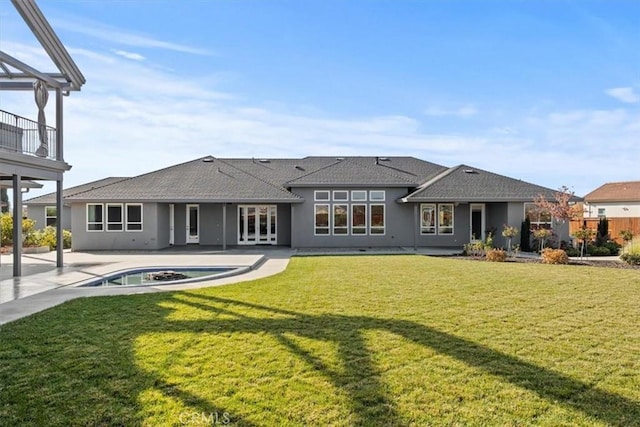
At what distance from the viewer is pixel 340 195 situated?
2202cm

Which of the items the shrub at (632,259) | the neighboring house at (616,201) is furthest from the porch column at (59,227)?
the neighboring house at (616,201)

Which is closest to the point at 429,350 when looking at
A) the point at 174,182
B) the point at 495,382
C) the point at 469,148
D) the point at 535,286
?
the point at 495,382

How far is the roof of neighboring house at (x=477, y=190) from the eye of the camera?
20469mm

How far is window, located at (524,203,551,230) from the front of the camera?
20.5 metres

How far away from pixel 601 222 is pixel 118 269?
22.2 meters

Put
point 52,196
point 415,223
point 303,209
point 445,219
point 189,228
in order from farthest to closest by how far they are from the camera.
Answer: point 52,196
point 189,228
point 445,219
point 303,209
point 415,223

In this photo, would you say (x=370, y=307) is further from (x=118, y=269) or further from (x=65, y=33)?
(x=65, y=33)

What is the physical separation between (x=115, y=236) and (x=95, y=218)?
1377 mm

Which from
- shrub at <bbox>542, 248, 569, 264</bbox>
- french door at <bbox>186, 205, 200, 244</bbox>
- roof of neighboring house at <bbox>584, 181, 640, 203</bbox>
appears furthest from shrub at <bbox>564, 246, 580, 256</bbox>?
roof of neighboring house at <bbox>584, 181, 640, 203</bbox>

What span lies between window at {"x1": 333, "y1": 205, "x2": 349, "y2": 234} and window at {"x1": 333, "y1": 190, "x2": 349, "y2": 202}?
1.21ft

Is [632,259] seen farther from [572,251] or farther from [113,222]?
[113,222]

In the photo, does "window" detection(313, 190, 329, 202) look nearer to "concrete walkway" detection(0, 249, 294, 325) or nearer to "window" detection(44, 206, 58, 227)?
"concrete walkway" detection(0, 249, 294, 325)

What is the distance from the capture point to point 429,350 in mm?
5238

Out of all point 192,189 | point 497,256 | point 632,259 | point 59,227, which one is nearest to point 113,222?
point 192,189
